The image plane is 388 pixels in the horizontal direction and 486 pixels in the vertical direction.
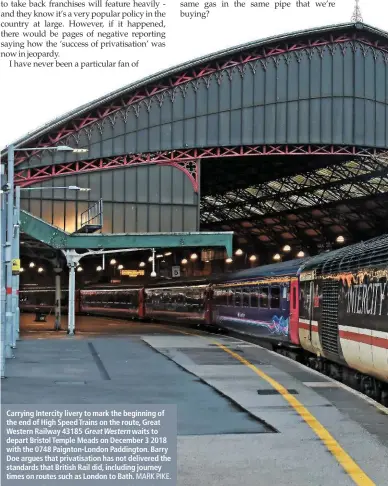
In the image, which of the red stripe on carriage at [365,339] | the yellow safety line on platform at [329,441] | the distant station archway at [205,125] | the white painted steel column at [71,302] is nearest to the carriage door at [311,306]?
the yellow safety line on platform at [329,441]

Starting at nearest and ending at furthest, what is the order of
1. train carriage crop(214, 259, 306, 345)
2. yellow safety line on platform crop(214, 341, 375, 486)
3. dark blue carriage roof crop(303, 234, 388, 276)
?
yellow safety line on platform crop(214, 341, 375, 486), dark blue carriage roof crop(303, 234, 388, 276), train carriage crop(214, 259, 306, 345)

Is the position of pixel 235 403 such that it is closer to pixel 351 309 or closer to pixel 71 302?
pixel 351 309

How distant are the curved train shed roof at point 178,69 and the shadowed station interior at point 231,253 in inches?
6.1

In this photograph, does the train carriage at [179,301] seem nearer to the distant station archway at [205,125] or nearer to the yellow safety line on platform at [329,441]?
the distant station archway at [205,125]

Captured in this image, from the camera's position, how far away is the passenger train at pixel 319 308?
50.6ft

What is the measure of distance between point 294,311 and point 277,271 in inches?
153

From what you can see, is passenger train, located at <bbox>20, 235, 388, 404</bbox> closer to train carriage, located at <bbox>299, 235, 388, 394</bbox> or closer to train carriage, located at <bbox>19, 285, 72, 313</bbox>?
train carriage, located at <bbox>299, 235, 388, 394</bbox>

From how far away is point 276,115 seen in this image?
51.0 metres

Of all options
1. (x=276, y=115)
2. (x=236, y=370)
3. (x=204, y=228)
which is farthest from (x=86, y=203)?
(x=204, y=228)

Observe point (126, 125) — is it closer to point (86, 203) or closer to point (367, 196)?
point (86, 203)

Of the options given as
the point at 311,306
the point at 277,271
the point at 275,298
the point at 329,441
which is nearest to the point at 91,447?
the point at 329,441

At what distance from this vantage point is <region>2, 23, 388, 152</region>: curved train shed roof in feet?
159

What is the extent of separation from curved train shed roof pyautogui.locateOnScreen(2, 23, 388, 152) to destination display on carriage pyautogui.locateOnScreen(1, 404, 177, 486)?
137ft

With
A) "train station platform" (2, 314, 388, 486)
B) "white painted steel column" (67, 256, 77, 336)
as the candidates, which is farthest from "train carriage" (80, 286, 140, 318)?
"train station platform" (2, 314, 388, 486)
